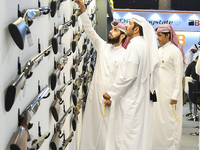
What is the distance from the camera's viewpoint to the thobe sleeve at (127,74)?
11.1ft

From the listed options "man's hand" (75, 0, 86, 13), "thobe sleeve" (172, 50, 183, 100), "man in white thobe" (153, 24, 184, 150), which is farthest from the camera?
"man in white thobe" (153, 24, 184, 150)

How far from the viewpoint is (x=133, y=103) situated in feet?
11.2

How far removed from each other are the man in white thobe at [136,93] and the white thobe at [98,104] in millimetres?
479

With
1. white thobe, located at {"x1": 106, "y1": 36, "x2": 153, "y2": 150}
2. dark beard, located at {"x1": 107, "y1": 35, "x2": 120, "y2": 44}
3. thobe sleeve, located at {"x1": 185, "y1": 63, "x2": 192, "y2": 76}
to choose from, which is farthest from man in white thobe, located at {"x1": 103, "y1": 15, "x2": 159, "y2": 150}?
thobe sleeve, located at {"x1": 185, "y1": 63, "x2": 192, "y2": 76}

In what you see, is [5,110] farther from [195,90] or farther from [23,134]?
[195,90]

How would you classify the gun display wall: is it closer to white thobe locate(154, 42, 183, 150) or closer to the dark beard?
the dark beard

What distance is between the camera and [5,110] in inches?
48.9

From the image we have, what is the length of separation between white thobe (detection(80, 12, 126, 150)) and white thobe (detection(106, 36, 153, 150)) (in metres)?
0.52

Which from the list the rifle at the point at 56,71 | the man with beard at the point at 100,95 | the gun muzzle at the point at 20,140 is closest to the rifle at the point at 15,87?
the gun muzzle at the point at 20,140

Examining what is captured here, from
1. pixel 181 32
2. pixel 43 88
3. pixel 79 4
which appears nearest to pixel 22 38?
pixel 43 88

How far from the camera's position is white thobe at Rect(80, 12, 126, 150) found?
13.2ft

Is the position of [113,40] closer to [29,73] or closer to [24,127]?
[29,73]

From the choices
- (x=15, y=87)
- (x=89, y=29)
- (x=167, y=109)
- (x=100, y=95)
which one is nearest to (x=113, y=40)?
(x=89, y=29)

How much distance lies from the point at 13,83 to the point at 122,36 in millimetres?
3079
